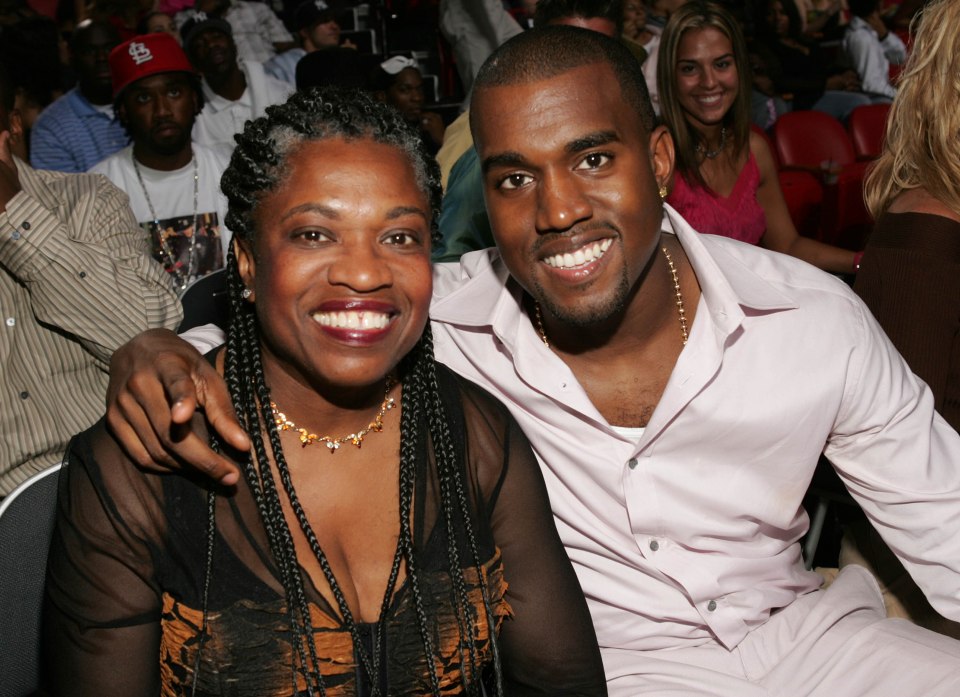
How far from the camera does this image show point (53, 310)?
2.40m

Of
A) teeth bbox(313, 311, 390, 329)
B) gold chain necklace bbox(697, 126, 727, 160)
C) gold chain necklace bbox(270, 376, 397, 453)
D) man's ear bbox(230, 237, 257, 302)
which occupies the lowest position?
gold chain necklace bbox(270, 376, 397, 453)

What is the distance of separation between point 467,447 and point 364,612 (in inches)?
13.1

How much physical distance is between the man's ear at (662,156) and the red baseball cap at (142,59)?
270 centimetres

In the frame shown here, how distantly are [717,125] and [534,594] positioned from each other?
296cm

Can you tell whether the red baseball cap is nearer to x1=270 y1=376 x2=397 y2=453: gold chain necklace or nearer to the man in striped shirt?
the man in striped shirt

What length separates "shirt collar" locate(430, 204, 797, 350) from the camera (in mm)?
1841

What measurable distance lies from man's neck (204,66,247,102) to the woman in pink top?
105 inches

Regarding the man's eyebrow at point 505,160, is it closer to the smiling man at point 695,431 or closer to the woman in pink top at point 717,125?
the smiling man at point 695,431

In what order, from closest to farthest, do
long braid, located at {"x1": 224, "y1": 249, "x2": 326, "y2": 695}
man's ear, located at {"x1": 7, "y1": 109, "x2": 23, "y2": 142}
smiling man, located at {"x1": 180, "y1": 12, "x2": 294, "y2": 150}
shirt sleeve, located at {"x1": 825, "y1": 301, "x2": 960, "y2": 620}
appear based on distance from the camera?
long braid, located at {"x1": 224, "y1": 249, "x2": 326, "y2": 695} → shirt sleeve, located at {"x1": 825, "y1": 301, "x2": 960, "y2": 620} → man's ear, located at {"x1": 7, "y1": 109, "x2": 23, "y2": 142} → smiling man, located at {"x1": 180, "y1": 12, "x2": 294, "y2": 150}

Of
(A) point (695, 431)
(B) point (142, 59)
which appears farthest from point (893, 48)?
(A) point (695, 431)

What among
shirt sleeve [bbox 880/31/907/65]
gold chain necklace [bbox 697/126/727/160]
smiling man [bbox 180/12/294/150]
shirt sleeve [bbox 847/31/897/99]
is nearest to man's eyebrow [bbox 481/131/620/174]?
gold chain necklace [bbox 697/126/727/160]

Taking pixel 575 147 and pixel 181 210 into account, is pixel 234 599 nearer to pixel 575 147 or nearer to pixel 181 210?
pixel 575 147

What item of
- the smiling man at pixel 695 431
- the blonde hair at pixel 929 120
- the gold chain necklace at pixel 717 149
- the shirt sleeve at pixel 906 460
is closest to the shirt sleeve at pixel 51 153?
the gold chain necklace at pixel 717 149

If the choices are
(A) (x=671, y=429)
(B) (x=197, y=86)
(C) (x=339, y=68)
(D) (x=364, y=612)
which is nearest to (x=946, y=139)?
(A) (x=671, y=429)
